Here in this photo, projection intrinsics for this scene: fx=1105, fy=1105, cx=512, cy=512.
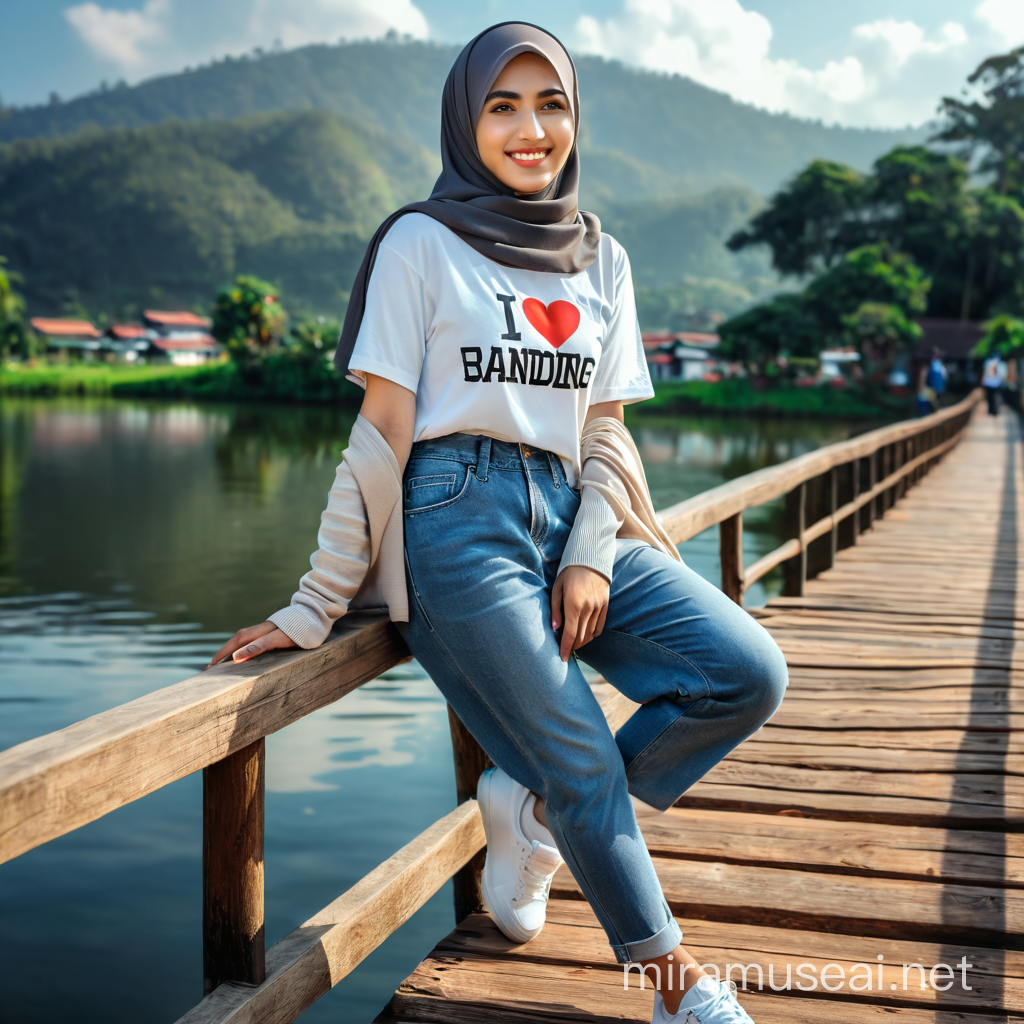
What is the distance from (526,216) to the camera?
5.44 ft

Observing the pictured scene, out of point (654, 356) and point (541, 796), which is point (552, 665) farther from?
point (654, 356)

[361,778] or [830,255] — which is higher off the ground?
[830,255]

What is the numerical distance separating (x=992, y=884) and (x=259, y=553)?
13899mm

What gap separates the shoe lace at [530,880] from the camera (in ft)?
5.74

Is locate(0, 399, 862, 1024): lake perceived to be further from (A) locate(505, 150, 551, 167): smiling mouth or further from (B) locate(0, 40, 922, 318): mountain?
(B) locate(0, 40, 922, 318): mountain

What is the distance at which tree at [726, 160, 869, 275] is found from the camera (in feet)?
151

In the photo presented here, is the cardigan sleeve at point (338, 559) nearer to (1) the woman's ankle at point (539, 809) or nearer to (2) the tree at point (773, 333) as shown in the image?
(1) the woman's ankle at point (539, 809)

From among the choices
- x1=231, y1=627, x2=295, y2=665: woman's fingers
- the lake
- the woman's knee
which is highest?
x1=231, y1=627, x2=295, y2=665: woman's fingers

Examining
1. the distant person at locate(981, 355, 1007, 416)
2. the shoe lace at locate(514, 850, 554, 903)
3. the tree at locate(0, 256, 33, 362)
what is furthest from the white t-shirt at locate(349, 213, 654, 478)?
the tree at locate(0, 256, 33, 362)

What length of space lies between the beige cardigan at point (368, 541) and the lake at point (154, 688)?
314 cm

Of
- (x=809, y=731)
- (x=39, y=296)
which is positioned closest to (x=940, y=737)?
(x=809, y=731)

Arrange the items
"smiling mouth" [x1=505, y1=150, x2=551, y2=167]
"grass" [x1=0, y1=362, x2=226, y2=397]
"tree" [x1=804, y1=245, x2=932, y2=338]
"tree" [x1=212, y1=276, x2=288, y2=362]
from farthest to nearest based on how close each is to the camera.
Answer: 1. "grass" [x1=0, y1=362, x2=226, y2=397]
2. "tree" [x1=212, y1=276, x2=288, y2=362]
3. "tree" [x1=804, y1=245, x2=932, y2=338]
4. "smiling mouth" [x1=505, y1=150, x2=551, y2=167]

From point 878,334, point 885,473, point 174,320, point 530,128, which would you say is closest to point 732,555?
point 530,128

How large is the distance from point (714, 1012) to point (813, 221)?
49.8 metres
